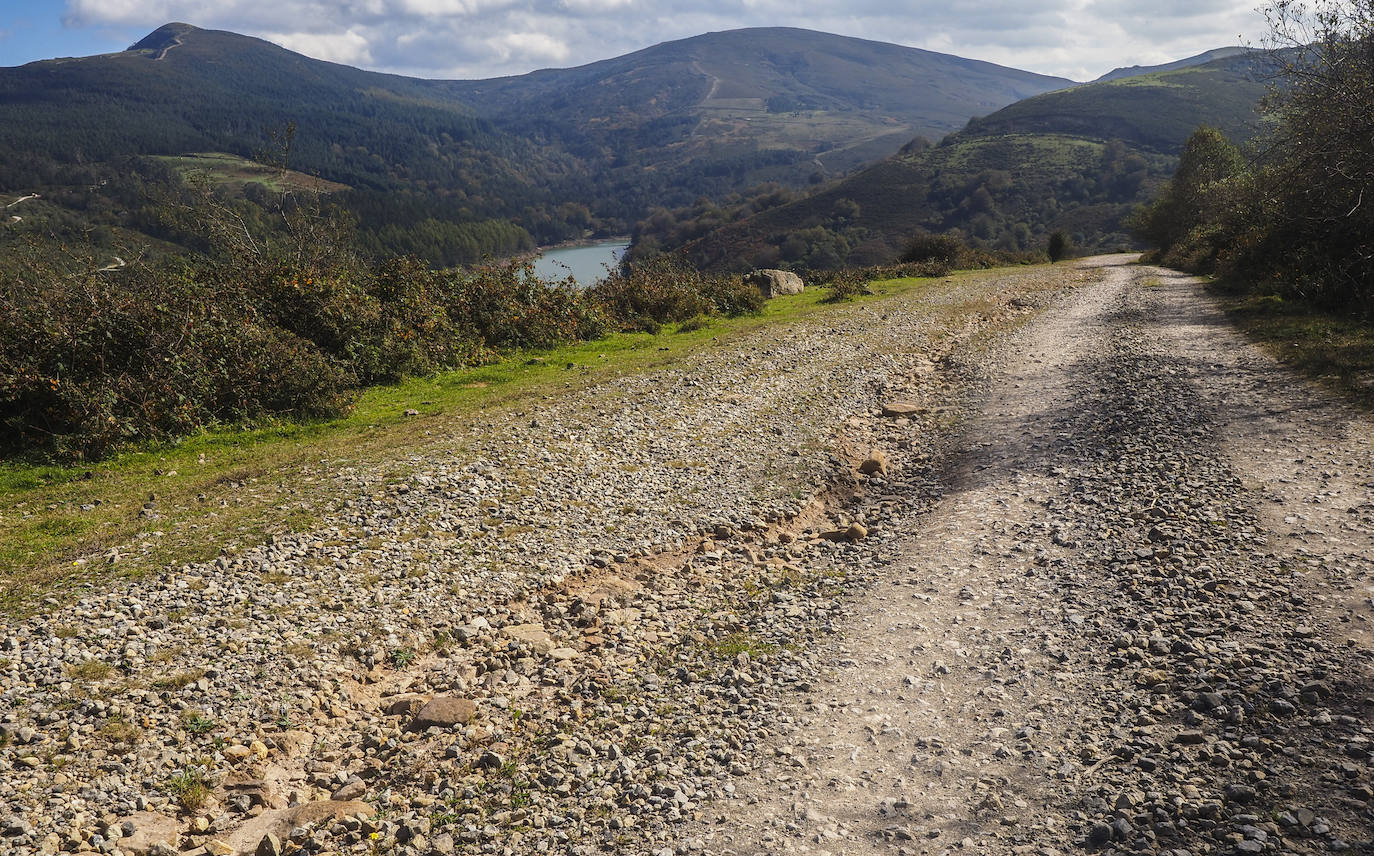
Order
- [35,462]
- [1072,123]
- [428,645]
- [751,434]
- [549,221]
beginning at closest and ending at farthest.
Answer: [428,645]
[35,462]
[751,434]
[1072,123]
[549,221]

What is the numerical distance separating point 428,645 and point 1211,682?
7902 mm

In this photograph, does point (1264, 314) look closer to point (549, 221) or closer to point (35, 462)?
point (35, 462)

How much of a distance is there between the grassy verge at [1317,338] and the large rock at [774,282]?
18.9 meters

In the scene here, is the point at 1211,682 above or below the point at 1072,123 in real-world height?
below

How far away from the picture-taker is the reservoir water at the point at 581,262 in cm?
2804

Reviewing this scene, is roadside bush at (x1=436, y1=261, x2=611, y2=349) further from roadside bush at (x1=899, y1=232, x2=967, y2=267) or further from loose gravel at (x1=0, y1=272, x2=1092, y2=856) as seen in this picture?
roadside bush at (x1=899, y1=232, x2=967, y2=267)

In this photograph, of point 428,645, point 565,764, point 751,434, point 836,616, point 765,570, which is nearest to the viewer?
point 565,764

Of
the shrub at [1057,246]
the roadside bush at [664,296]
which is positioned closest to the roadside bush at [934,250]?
the shrub at [1057,246]

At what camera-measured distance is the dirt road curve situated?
5.02 metres

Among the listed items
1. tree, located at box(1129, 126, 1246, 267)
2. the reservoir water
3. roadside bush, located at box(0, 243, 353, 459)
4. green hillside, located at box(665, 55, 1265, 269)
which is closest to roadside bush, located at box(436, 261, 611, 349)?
the reservoir water

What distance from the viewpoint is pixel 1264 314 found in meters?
21.9

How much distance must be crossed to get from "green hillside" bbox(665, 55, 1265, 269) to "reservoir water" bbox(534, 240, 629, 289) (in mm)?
11728

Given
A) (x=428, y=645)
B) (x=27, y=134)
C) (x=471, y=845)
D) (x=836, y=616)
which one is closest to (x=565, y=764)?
(x=471, y=845)

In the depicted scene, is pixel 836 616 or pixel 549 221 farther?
pixel 549 221
